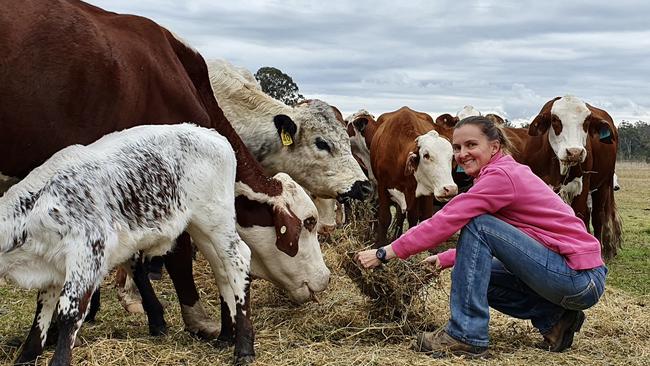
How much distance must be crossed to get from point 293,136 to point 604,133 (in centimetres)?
497

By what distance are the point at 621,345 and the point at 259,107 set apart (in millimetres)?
3722

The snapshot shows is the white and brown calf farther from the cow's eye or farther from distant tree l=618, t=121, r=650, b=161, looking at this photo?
distant tree l=618, t=121, r=650, b=161

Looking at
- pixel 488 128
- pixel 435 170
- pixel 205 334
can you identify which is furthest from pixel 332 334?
pixel 435 170

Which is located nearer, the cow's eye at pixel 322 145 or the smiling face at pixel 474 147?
the smiling face at pixel 474 147

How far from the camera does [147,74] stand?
5.23 metres

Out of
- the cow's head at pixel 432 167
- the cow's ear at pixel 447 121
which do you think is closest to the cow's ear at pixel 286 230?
the cow's head at pixel 432 167

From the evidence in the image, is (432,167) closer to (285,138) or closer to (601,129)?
(601,129)

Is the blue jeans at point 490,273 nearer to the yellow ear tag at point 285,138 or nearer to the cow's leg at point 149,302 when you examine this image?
the cow's leg at point 149,302

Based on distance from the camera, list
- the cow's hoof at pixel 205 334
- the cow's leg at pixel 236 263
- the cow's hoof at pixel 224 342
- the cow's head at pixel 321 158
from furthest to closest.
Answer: the cow's head at pixel 321 158, the cow's hoof at pixel 205 334, the cow's hoof at pixel 224 342, the cow's leg at pixel 236 263

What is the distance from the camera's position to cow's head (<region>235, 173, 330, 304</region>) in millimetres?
5488

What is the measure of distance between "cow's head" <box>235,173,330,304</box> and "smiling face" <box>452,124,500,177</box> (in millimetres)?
1227

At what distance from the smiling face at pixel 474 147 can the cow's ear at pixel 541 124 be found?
5.93 meters

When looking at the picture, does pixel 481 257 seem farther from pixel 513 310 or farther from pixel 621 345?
pixel 621 345

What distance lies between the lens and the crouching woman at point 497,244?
4707 millimetres
